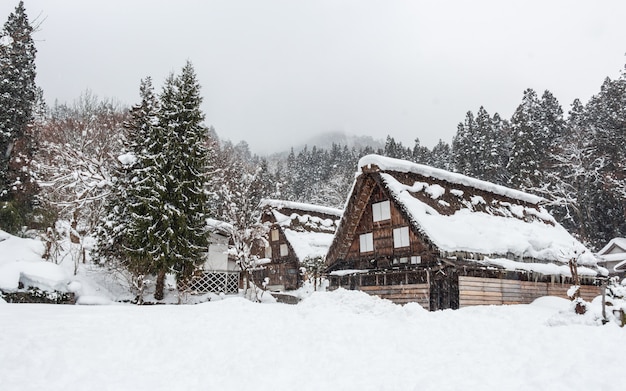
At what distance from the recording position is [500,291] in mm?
20234

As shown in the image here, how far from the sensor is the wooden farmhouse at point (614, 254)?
3825cm

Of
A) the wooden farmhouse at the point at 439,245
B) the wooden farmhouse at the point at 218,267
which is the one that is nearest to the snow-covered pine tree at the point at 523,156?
the wooden farmhouse at the point at 439,245

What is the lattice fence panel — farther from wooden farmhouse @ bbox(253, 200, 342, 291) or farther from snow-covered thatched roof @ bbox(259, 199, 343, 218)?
snow-covered thatched roof @ bbox(259, 199, 343, 218)

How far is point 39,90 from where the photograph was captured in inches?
1773

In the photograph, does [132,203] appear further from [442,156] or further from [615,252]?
[442,156]

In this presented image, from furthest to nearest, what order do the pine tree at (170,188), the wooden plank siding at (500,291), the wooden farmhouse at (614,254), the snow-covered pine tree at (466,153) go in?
the snow-covered pine tree at (466,153), the wooden farmhouse at (614,254), the pine tree at (170,188), the wooden plank siding at (500,291)

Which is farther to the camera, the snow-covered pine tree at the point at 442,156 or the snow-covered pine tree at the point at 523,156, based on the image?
the snow-covered pine tree at the point at 442,156

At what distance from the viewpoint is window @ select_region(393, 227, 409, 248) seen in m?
20.5

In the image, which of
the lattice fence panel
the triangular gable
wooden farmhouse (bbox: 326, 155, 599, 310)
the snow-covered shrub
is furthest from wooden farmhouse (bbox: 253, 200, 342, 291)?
the triangular gable

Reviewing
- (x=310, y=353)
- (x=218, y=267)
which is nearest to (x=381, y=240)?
(x=310, y=353)

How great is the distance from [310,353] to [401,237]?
503 inches

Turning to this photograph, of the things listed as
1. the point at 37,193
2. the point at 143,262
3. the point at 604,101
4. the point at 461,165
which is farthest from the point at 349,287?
the point at 604,101

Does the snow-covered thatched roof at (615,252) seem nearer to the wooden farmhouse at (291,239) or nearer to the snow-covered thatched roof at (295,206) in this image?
the snow-covered thatched roof at (295,206)

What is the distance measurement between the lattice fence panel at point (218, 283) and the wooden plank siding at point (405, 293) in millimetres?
13358
